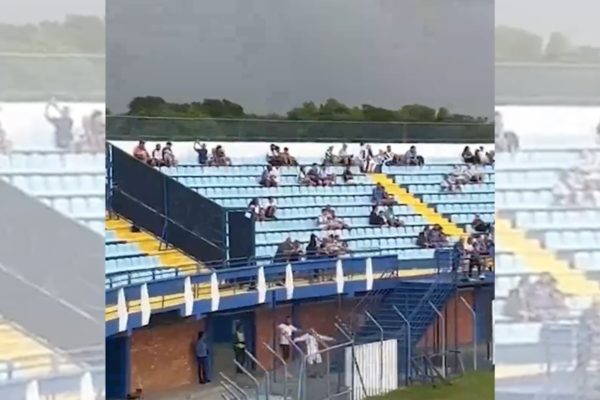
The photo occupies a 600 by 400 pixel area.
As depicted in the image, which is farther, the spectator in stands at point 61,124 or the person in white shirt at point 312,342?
the person in white shirt at point 312,342

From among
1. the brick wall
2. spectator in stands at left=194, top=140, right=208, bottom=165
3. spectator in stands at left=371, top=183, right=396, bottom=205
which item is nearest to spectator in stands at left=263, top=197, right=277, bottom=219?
spectator in stands at left=194, top=140, right=208, bottom=165

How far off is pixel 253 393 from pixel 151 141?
1401 mm

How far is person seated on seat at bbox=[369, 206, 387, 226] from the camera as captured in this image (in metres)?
5.90

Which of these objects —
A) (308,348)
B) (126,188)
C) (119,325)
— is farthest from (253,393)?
(126,188)

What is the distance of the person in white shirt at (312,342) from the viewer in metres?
4.97

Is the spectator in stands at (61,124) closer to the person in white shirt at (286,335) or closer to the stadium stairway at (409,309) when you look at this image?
the person in white shirt at (286,335)

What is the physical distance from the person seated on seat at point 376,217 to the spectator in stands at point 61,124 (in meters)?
3.72

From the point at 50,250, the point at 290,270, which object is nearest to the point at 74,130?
the point at 50,250

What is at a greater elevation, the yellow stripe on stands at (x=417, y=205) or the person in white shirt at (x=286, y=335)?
the yellow stripe on stands at (x=417, y=205)

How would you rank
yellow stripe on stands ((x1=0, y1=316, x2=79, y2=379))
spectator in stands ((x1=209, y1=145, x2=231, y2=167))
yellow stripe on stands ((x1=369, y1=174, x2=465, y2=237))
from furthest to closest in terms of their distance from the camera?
yellow stripe on stands ((x1=369, y1=174, x2=465, y2=237)) < spectator in stands ((x1=209, y1=145, x2=231, y2=167)) < yellow stripe on stands ((x1=0, y1=316, x2=79, y2=379))

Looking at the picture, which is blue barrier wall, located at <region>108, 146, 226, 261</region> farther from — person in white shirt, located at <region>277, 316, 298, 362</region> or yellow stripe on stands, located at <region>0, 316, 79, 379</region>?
yellow stripe on stands, located at <region>0, 316, 79, 379</region>

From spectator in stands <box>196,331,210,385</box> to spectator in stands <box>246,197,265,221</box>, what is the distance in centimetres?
96

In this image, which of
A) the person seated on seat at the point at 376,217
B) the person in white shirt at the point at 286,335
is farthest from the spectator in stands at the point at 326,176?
the person in white shirt at the point at 286,335

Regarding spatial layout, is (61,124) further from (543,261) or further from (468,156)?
(468,156)
